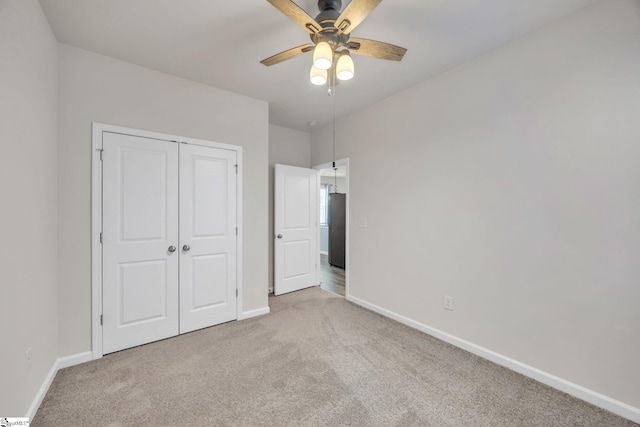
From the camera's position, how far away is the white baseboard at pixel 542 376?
160 cm

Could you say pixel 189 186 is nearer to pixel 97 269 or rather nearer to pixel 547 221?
pixel 97 269

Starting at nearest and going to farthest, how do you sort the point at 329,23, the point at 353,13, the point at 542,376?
the point at 353,13 → the point at 329,23 → the point at 542,376

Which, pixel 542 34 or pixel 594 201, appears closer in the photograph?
pixel 594 201

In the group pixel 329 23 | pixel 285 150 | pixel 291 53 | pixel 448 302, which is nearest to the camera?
pixel 329 23

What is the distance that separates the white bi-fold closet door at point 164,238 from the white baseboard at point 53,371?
151 mm

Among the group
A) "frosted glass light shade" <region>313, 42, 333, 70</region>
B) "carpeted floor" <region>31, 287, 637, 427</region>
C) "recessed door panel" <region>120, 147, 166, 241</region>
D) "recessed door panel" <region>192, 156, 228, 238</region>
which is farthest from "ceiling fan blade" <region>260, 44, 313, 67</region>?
"carpeted floor" <region>31, 287, 637, 427</region>

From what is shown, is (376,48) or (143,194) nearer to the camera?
(376,48)

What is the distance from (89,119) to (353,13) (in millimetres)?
2378

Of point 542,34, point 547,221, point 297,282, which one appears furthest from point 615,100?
point 297,282

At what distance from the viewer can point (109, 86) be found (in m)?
2.29

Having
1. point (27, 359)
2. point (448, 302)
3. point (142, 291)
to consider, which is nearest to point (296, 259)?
point (142, 291)

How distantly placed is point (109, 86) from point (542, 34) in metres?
3.65

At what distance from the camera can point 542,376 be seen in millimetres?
1904

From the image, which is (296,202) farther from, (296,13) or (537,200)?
(537,200)
